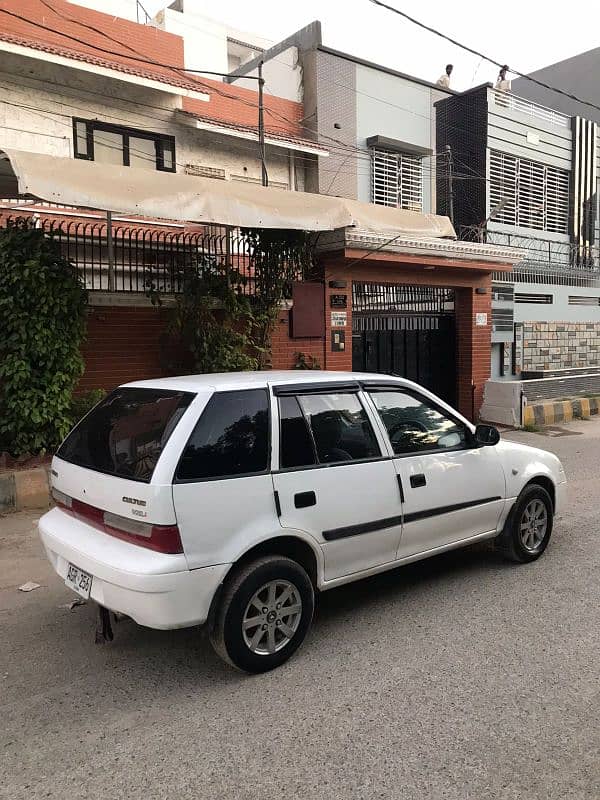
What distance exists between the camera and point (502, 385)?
39.3 ft

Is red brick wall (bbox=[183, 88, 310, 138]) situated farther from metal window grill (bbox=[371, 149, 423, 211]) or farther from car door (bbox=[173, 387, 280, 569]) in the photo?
car door (bbox=[173, 387, 280, 569])

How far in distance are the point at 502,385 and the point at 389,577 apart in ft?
26.2

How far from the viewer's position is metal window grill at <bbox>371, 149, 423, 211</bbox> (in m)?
16.7

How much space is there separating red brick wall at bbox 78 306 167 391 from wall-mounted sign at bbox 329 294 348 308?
2.77 metres

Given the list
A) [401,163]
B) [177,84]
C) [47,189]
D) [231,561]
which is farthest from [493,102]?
[231,561]

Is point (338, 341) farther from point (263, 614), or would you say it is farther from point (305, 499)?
point (263, 614)

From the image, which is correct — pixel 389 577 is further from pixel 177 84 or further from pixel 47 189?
pixel 177 84

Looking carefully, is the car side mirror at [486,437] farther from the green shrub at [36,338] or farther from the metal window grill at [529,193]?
the metal window grill at [529,193]

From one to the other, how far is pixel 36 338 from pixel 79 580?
12.6ft

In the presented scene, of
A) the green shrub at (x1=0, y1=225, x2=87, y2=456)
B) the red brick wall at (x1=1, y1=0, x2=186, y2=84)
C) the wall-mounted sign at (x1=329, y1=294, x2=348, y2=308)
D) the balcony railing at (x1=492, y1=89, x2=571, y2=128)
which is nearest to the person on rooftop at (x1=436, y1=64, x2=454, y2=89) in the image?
the balcony railing at (x1=492, y1=89, x2=571, y2=128)

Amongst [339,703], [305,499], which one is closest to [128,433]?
[305,499]

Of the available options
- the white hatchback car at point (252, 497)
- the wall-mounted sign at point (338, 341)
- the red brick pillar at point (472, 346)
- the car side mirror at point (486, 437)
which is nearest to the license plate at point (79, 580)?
the white hatchback car at point (252, 497)

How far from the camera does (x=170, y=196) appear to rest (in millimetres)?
6531

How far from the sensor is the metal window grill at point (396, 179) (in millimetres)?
16656
